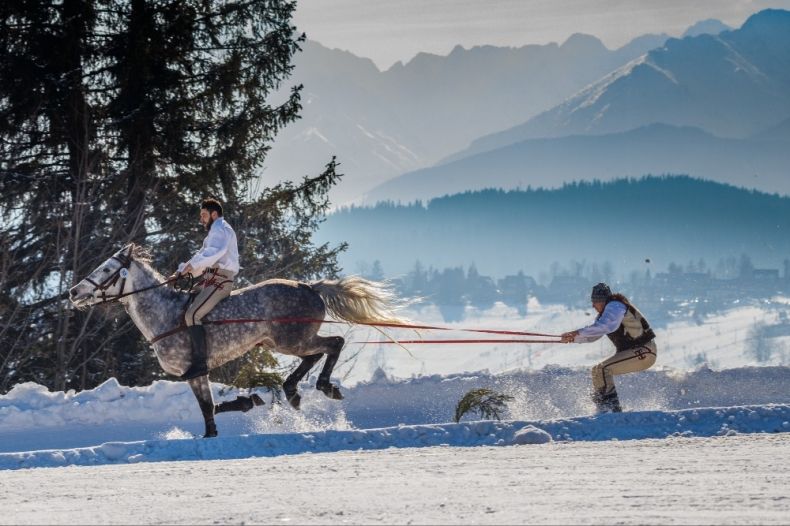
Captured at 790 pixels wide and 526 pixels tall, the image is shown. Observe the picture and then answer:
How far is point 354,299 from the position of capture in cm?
1473

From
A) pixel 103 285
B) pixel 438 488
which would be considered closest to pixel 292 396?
pixel 103 285

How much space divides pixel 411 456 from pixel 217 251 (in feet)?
12.2


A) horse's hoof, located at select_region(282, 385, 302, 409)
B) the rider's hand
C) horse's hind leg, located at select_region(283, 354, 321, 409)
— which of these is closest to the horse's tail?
horse's hind leg, located at select_region(283, 354, 321, 409)

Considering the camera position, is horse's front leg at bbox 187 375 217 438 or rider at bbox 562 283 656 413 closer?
horse's front leg at bbox 187 375 217 438

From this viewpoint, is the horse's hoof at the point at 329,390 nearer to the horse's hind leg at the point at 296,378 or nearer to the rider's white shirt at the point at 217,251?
the horse's hind leg at the point at 296,378

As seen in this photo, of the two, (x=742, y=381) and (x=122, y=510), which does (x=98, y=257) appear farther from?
(x=122, y=510)

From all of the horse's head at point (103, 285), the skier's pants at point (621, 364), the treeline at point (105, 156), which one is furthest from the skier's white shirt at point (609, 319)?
the treeline at point (105, 156)

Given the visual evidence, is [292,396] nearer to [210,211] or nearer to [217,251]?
[217,251]

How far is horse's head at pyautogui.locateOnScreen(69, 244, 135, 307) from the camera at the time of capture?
13422 millimetres

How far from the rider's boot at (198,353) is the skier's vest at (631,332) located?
16.3 ft

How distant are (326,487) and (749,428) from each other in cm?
609

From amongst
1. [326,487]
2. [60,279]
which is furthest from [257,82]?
[326,487]

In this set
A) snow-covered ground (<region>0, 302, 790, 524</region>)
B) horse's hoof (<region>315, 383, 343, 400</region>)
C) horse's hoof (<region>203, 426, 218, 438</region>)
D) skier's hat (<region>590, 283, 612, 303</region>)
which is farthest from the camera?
horse's hoof (<region>315, 383, 343, 400</region>)

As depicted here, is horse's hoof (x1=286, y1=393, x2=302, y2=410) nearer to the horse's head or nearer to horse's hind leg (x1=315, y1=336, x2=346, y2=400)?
horse's hind leg (x1=315, y1=336, x2=346, y2=400)
